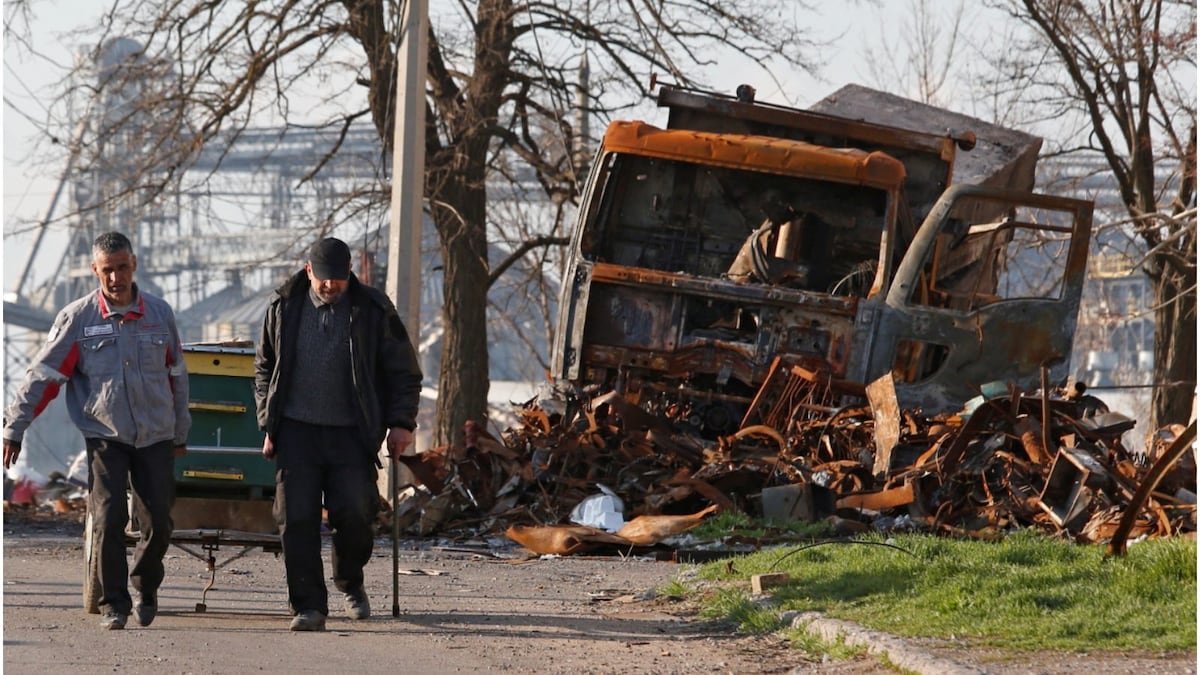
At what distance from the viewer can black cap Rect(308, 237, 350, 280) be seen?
772 cm

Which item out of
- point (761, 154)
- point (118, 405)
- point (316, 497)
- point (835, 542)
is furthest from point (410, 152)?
point (118, 405)

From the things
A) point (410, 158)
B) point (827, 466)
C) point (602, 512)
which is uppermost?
point (410, 158)

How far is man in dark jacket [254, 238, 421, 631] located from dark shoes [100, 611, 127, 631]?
694 mm

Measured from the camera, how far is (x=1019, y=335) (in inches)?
540

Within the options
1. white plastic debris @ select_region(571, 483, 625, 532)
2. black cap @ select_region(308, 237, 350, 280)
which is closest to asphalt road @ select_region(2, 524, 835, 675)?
white plastic debris @ select_region(571, 483, 625, 532)

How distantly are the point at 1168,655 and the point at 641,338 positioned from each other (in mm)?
7850

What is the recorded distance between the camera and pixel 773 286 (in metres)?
13.6

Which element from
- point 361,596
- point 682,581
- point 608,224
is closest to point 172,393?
point 361,596

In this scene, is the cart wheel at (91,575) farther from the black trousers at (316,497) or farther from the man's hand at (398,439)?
the man's hand at (398,439)

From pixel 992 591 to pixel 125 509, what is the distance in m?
3.62

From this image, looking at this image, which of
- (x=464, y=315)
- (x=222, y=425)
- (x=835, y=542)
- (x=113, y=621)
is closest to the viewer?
(x=113, y=621)

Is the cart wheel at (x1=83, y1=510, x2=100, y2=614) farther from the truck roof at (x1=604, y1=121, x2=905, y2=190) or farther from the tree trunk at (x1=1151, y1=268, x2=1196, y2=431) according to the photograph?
the tree trunk at (x1=1151, y1=268, x2=1196, y2=431)

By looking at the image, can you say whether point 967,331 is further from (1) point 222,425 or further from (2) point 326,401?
(2) point 326,401

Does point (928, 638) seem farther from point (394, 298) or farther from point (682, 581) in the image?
point (394, 298)
